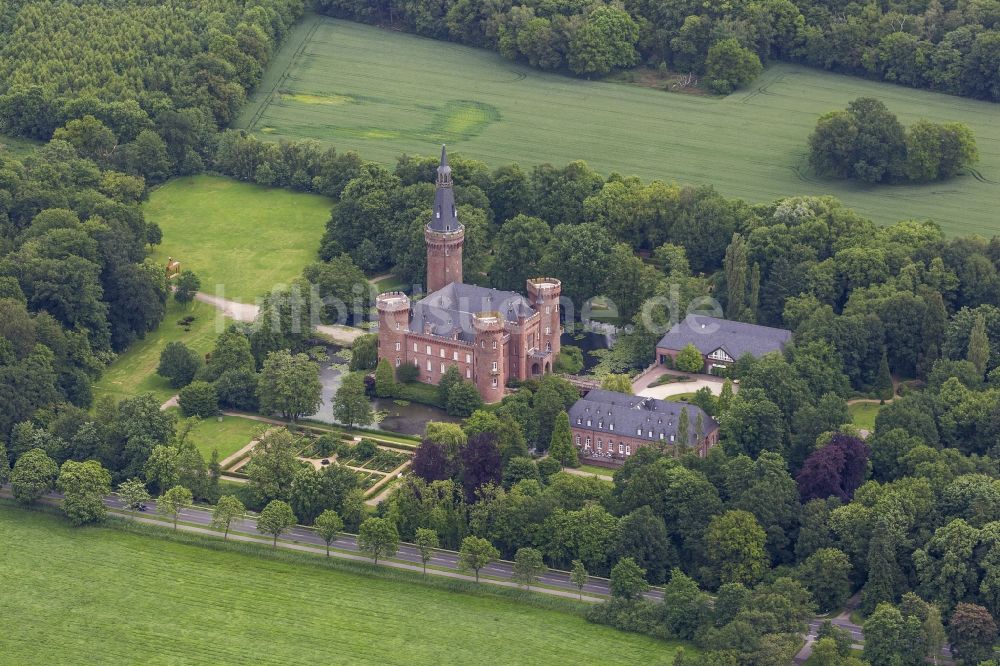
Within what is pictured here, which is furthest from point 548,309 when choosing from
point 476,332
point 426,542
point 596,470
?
point 426,542

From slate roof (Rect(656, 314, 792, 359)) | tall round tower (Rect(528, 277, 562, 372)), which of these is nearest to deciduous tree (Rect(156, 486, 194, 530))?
tall round tower (Rect(528, 277, 562, 372))

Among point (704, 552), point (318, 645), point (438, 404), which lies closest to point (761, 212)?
point (438, 404)

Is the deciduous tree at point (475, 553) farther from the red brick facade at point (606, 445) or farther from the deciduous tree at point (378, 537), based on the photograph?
the red brick facade at point (606, 445)

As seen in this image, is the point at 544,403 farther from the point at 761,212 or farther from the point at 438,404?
the point at 761,212

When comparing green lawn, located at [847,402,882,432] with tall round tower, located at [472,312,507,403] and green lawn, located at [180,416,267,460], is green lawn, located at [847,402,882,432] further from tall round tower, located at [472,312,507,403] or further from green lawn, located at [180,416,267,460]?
green lawn, located at [180,416,267,460]

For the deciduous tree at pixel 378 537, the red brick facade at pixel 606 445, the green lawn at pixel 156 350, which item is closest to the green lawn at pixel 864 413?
the red brick facade at pixel 606 445

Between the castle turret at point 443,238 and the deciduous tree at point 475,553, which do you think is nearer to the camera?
the deciduous tree at point 475,553
